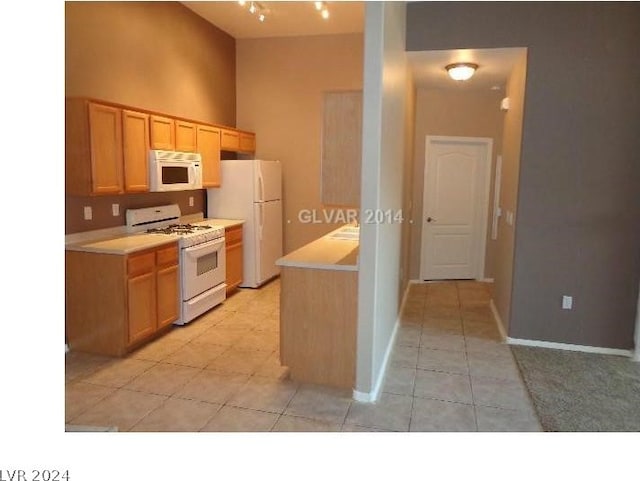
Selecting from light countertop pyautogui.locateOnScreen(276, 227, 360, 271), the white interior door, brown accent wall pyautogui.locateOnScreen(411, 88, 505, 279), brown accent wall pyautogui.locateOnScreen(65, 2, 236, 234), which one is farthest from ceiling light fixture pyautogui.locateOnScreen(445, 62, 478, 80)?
brown accent wall pyautogui.locateOnScreen(65, 2, 236, 234)

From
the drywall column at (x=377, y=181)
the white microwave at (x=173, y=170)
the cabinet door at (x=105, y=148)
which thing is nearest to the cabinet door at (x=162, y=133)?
the white microwave at (x=173, y=170)

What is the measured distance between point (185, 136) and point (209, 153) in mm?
535

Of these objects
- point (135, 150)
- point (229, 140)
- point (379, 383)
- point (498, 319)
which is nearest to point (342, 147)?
point (379, 383)

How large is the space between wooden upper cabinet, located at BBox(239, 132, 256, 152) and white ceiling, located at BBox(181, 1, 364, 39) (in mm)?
1364

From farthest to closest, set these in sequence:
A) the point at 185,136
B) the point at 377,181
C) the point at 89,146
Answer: the point at 185,136
the point at 89,146
the point at 377,181

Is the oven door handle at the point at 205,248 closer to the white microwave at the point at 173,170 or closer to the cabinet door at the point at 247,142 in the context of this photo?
the white microwave at the point at 173,170

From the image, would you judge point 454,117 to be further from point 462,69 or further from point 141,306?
point 141,306

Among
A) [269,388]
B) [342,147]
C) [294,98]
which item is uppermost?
[294,98]

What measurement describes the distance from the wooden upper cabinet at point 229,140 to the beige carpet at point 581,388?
4027 mm

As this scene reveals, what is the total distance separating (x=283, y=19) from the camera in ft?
18.1

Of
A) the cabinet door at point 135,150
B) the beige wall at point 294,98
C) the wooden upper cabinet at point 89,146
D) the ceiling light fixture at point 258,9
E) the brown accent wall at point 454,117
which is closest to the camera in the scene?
the wooden upper cabinet at point 89,146

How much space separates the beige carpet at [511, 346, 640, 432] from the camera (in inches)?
107

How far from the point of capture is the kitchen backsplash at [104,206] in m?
3.70
